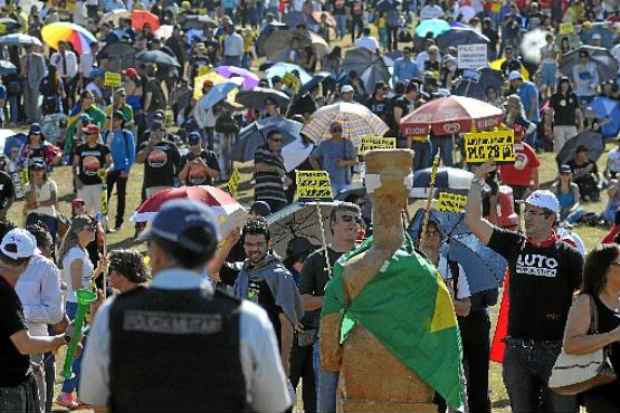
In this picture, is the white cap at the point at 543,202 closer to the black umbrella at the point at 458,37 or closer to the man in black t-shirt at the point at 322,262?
the man in black t-shirt at the point at 322,262

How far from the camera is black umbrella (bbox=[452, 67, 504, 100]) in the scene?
24.5 m

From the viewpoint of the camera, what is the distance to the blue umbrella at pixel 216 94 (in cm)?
2302

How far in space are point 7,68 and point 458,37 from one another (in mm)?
9740

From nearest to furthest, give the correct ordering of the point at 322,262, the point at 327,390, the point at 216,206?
the point at 327,390 < the point at 322,262 < the point at 216,206

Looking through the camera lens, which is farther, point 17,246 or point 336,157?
point 336,157

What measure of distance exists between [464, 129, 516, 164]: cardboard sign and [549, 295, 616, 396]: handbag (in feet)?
6.09

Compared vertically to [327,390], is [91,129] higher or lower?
lower

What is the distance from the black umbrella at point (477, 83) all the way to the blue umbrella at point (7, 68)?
8152 mm

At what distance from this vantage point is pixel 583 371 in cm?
754

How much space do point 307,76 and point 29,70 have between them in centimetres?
523

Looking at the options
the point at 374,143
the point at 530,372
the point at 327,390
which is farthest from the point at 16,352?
the point at 374,143

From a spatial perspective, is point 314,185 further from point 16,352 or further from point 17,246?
point 16,352

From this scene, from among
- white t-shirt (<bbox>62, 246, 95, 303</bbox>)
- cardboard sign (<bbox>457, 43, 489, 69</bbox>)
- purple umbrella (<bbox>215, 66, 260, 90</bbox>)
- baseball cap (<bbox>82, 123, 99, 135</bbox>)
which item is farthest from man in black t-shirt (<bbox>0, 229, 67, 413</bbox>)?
cardboard sign (<bbox>457, 43, 489, 69</bbox>)

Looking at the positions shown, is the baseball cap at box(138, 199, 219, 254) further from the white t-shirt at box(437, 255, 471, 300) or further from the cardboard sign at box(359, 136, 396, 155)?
the cardboard sign at box(359, 136, 396, 155)
